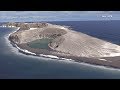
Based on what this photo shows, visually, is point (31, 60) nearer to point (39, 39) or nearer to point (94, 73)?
point (94, 73)

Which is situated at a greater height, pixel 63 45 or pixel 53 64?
pixel 63 45

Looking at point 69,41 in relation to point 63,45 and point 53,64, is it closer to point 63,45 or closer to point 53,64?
point 63,45

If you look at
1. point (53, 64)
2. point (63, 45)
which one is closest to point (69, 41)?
point (63, 45)

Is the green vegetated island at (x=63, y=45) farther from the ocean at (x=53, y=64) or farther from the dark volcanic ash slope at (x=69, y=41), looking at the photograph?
the ocean at (x=53, y=64)

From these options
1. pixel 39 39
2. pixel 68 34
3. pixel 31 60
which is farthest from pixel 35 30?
pixel 31 60

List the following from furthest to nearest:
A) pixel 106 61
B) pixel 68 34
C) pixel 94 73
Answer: pixel 68 34 < pixel 106 61 < pixel 94 73
